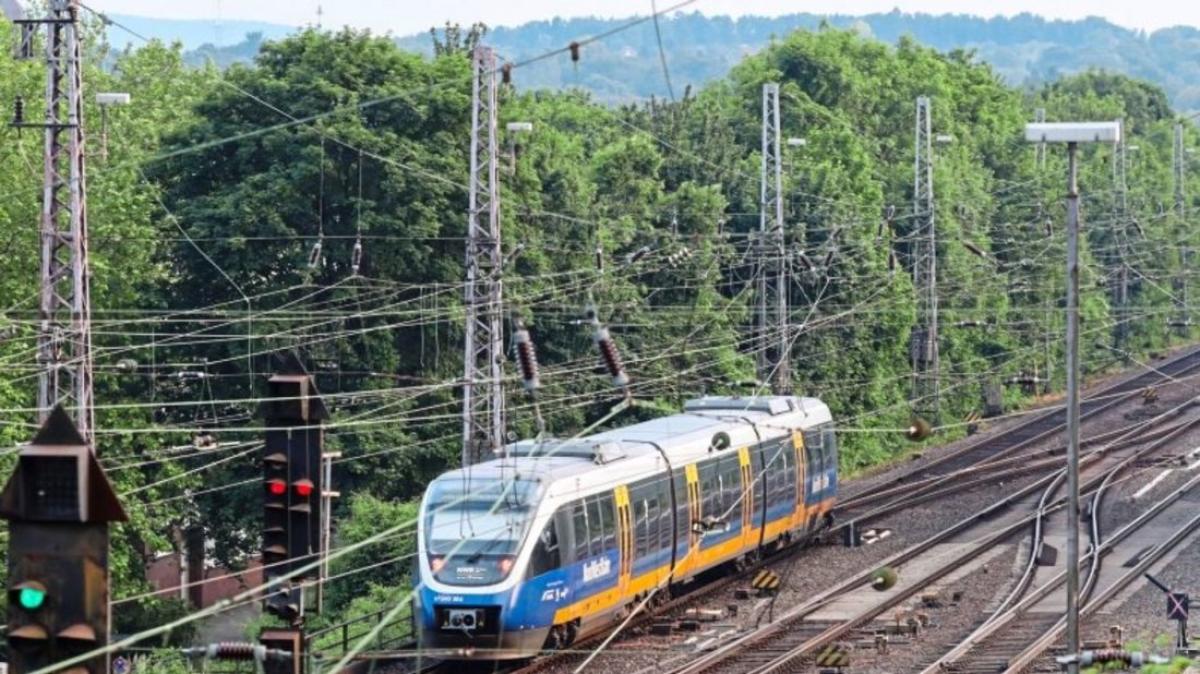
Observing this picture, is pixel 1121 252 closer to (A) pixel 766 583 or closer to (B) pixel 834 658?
(A) pixel 766 583

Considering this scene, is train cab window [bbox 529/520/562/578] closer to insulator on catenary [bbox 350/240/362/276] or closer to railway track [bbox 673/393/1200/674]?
railway track [bbox 673/393/1200/674]

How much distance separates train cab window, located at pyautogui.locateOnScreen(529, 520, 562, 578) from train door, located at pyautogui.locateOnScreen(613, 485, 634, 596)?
235cm

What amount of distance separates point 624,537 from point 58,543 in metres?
20.4

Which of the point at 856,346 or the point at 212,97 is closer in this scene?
the point at 212,97

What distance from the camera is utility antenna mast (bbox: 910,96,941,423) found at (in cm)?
6462

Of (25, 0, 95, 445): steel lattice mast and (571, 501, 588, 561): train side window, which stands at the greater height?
(25, 0, 95, 445): steel lattice mast

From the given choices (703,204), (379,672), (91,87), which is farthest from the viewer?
(91,87)

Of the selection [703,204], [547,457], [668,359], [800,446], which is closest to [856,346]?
[703,204]

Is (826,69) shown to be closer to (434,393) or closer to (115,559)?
(434,393)

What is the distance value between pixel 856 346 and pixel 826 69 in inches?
916

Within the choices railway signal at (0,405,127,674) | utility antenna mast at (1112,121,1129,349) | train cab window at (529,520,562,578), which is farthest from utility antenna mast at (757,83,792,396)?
railway signal at (0,405,127,674)

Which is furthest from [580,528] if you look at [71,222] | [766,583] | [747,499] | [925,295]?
[925,295]

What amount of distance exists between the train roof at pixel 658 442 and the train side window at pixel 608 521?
295mm

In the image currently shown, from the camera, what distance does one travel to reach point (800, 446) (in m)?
41.1
